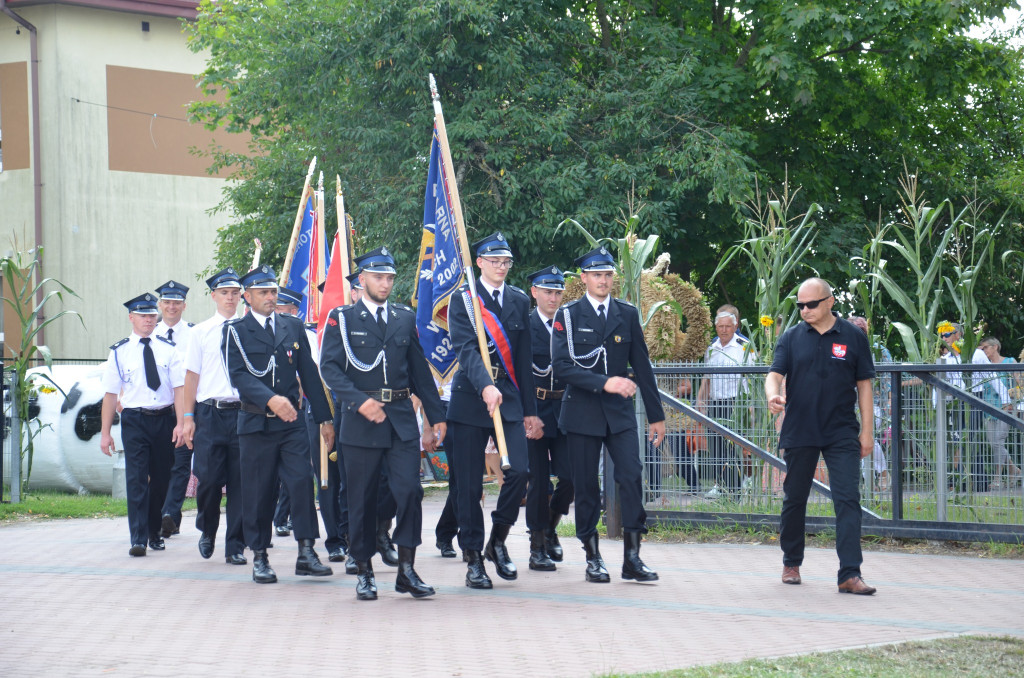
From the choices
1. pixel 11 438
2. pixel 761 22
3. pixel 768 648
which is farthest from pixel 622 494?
pixel 761 22

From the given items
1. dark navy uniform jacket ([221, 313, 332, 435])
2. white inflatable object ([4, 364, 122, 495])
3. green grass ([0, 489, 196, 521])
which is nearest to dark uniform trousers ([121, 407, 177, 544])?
dark navy uniform jacket ([221, 313, 332, 435])

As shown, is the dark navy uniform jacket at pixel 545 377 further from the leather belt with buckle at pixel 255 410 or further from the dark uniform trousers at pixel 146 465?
the dark uniform trousers at pixel 146 465

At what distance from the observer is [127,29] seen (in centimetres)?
2973

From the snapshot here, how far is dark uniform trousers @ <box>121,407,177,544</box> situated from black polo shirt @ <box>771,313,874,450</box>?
5027 millimetres

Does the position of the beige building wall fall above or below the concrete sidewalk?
above

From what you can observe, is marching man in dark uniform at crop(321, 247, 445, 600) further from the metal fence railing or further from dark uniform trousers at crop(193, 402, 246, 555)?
the metal fence railing

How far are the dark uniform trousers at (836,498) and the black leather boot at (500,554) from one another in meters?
1.76

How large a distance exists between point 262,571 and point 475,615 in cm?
205

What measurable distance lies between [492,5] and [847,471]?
13.1m

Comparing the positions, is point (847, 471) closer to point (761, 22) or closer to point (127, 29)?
point (761, 22)

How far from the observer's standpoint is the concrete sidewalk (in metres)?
6.01

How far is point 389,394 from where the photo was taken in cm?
775

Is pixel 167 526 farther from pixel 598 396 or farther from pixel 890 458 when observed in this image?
pixel 890 458

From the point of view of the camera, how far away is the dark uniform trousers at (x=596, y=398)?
8.28m
